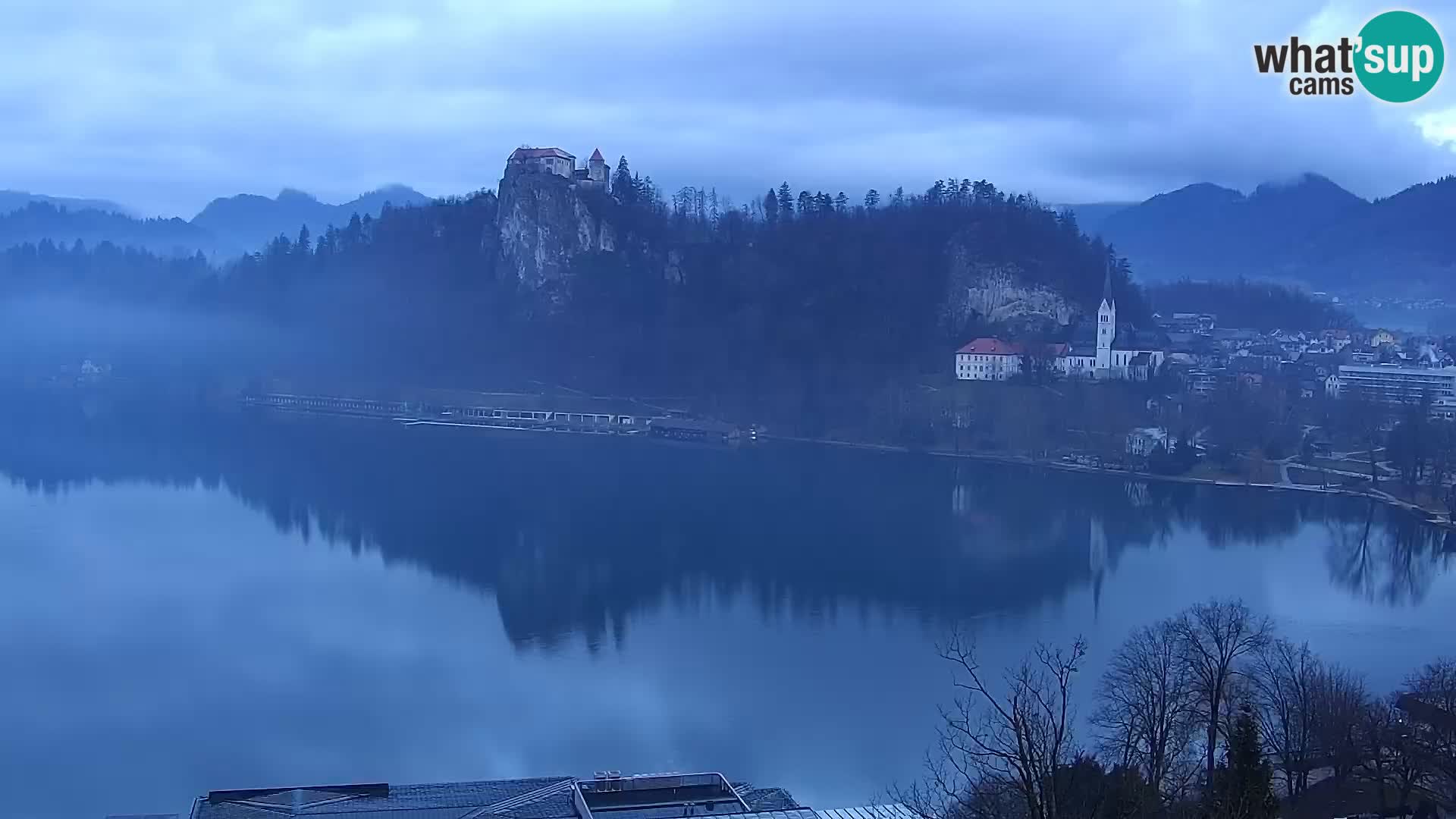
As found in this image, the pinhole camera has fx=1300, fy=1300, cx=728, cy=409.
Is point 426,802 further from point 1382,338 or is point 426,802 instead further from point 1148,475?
point 1382,338

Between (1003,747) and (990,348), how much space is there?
12.6 metres

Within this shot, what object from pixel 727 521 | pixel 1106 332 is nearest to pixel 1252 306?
pixel 1106 332

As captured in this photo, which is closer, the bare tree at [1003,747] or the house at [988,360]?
the bare tree at [1003,747]

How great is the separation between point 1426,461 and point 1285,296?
11.8 metres

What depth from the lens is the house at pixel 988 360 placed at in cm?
1619

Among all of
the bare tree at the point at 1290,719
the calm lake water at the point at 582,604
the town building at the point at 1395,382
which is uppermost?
the town building at the point at 1395,382

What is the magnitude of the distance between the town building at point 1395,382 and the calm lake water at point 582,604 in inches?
197

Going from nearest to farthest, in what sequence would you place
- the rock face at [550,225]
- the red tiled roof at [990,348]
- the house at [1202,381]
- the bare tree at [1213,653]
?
the bare tree at [1213,653]
the house at [1202,381]
the red tiled roof at [990,348]
the rock face at [550,225]

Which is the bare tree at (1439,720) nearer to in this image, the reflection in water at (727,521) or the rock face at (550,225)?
the reflection in water at (727,521)

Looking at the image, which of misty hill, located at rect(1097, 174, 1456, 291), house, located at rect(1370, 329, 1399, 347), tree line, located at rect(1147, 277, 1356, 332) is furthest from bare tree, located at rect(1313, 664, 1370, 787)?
misty hill, located at rect(1097, 174, 1456, 291)

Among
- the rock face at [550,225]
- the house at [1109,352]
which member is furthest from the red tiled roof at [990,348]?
the rock face at [550,225]

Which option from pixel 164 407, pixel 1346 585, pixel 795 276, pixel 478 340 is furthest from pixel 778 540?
pixel 164 407

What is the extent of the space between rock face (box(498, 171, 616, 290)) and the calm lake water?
8324mm

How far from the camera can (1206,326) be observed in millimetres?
20516
